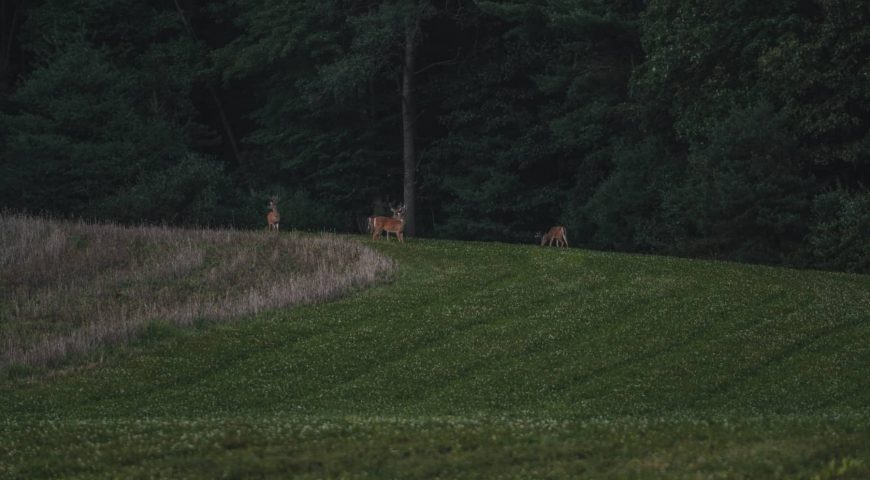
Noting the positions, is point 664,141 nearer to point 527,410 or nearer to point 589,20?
point 589,20

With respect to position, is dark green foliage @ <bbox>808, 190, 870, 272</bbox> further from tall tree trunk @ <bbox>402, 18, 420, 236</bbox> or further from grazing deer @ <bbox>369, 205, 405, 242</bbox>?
tall tree trunk @ <bbox>402, 18, 420, 236</bbox>

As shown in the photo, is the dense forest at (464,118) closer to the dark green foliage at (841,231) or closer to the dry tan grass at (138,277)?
the dark green foliage at (841,231)

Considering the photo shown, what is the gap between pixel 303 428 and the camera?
17344 millimetres

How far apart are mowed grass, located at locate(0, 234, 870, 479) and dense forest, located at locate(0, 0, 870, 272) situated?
8924mm

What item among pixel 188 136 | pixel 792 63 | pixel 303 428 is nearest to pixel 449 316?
pixel 303 428

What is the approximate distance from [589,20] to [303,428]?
40421mm

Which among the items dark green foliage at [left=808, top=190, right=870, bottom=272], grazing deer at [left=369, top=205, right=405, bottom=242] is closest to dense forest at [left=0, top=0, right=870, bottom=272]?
dark green foliage at [left=808, top=190, right=870, bottom=272]

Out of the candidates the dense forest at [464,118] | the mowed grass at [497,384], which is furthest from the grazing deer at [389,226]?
the dense forest at [464,118]

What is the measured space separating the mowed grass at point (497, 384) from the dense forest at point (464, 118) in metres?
8.92

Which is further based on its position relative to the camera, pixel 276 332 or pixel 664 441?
pixel 276 332

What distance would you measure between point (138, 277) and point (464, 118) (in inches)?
1231

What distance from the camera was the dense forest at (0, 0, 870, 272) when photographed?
43.1 meters

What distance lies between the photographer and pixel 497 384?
79.5 feet

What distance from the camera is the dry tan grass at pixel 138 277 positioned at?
2889 centimetres
